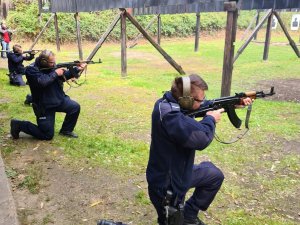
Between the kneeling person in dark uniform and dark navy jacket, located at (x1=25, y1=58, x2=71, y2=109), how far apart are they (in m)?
5.67

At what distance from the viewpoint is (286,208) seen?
184 inches

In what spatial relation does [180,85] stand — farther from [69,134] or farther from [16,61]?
[16,61]

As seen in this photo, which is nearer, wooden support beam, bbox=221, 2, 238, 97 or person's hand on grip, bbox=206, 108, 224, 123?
person's hand on grip, bbox=206, 108, 224, 123

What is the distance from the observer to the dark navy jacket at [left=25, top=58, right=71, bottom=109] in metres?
6.12

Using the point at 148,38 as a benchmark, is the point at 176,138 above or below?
below

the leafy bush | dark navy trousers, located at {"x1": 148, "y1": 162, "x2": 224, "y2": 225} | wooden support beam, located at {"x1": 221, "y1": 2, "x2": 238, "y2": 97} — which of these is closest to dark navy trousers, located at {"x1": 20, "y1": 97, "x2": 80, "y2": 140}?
dark navy trousers, located at {"x1": 148, "y1": 162, "x2": 224, "y2": 225}

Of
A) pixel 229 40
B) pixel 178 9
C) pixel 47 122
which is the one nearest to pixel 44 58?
pixel 47 122

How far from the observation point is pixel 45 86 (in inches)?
243

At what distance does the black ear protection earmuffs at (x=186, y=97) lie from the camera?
121 inches

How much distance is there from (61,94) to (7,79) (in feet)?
25.6

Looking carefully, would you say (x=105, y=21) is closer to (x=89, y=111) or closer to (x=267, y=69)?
(x=267, y=69)

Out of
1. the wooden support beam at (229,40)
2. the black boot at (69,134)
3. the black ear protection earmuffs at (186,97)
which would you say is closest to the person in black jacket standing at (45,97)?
the black boot at (69,134)

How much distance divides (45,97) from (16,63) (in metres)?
6.07

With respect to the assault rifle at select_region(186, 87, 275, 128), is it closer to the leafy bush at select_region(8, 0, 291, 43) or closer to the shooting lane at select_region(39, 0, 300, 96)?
the shooting lane at select_region(39, 0, 300, 96)
